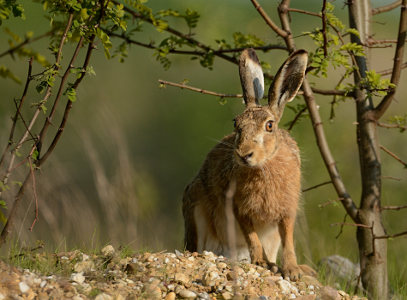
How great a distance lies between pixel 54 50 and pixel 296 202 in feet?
8.73

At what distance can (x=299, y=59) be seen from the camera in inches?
220

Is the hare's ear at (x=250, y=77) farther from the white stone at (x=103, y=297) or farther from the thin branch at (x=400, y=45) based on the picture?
the white stone at (x=103, y=297)

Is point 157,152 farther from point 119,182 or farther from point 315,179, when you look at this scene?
point 119,182

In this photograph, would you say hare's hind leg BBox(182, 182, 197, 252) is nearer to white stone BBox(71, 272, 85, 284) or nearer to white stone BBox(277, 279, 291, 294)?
white stone BBox(277, 279, 291, 294)

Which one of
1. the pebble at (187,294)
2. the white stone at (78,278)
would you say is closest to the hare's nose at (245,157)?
the pebble at (187,294)

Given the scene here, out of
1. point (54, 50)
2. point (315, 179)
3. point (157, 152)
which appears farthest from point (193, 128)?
point (54, 50)

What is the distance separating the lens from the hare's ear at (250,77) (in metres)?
5.97

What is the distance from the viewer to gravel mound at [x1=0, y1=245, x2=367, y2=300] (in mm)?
4125

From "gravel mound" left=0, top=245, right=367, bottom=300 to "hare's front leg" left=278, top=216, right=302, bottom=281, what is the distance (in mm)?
161

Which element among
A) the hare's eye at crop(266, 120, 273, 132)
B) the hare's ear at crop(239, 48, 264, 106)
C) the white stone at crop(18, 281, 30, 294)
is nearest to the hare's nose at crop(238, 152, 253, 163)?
the hare's eye at crop(266, 120, 273, 132)

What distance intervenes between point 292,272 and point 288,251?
312 mm

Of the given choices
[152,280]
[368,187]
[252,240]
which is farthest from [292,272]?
[152,280]

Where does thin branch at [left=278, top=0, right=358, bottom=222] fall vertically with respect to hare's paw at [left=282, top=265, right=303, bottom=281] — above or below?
above

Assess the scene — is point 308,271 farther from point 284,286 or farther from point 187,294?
point 187,294
